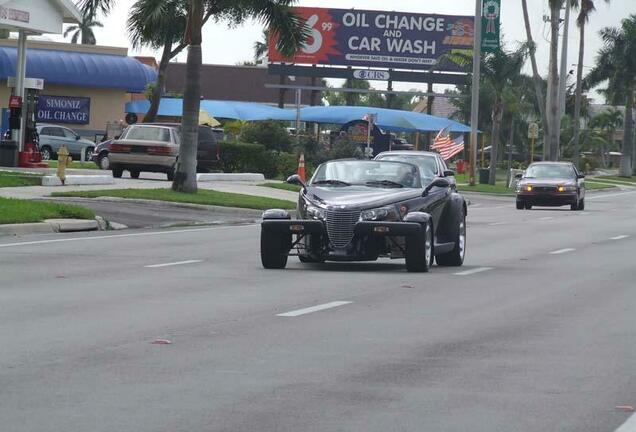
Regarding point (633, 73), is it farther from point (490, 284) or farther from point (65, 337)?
point (65, 337)

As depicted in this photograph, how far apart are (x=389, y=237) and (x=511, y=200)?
36699 mm

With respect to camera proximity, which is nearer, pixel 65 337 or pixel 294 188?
pixel 65 337

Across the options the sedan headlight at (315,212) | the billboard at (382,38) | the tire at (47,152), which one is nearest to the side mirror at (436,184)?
the sedan headlight at (315,212)

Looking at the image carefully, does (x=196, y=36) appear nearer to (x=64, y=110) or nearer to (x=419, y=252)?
(x=419, y=252)

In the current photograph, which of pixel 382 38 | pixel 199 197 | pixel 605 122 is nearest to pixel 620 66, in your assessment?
pixel 382 38

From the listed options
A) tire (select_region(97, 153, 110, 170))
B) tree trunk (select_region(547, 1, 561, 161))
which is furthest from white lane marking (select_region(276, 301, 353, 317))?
tree trunk (select_region(547, 1, 561, 161))

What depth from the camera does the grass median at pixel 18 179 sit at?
1305 inches

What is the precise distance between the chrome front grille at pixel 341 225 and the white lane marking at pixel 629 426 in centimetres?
944

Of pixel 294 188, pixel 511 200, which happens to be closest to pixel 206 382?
pixel 294 188

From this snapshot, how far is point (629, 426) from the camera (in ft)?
26.1

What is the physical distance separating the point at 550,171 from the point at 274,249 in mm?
27704

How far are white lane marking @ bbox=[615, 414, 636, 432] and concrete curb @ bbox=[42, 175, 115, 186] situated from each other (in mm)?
27541

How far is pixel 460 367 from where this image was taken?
32.7 ft

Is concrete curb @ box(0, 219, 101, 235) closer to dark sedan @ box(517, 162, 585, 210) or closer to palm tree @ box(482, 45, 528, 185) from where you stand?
dark sedan @ box(517, 162, 585, 210)
